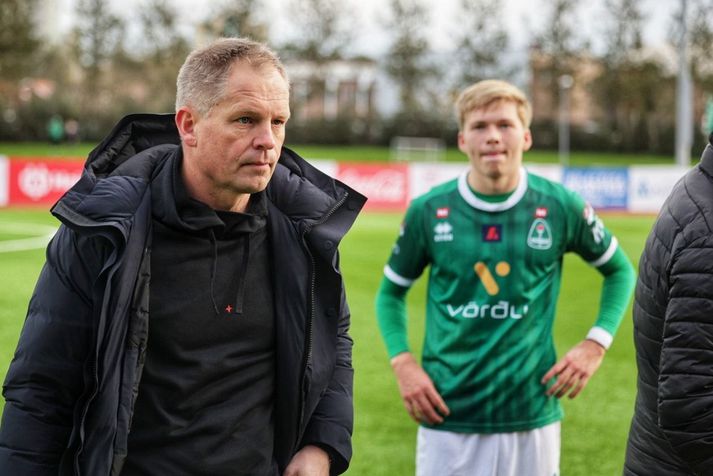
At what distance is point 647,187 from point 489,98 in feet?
75.0

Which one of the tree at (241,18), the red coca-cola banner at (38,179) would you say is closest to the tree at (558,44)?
the tree at (241,18)

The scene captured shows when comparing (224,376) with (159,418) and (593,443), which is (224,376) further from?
(593,443)

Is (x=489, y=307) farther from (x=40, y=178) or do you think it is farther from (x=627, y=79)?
(x=627, y=79)

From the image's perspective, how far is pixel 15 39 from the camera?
188ft

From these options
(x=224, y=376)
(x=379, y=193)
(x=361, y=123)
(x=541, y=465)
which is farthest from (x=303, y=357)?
(x=361, y=123)

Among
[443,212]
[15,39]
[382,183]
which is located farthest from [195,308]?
[15,39]

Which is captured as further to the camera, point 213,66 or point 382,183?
Result: point 382,183

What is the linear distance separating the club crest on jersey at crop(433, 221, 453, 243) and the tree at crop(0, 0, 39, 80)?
191 ft

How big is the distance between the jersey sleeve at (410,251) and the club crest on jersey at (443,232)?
64 millimetres

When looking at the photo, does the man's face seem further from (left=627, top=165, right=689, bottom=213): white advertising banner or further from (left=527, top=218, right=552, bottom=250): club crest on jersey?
(left=627, top=165, right=689, bottom=213): white advertising banner

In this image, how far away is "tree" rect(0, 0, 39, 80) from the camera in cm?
5744

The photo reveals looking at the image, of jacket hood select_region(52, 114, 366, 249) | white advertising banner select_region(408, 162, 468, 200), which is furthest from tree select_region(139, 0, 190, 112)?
jacket hood select_region(52, 114, 366, 249)

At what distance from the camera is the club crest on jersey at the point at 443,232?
162 inches

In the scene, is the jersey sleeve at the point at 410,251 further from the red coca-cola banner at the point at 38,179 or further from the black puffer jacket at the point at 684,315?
the red coca-cola banner at the point at 38,179
